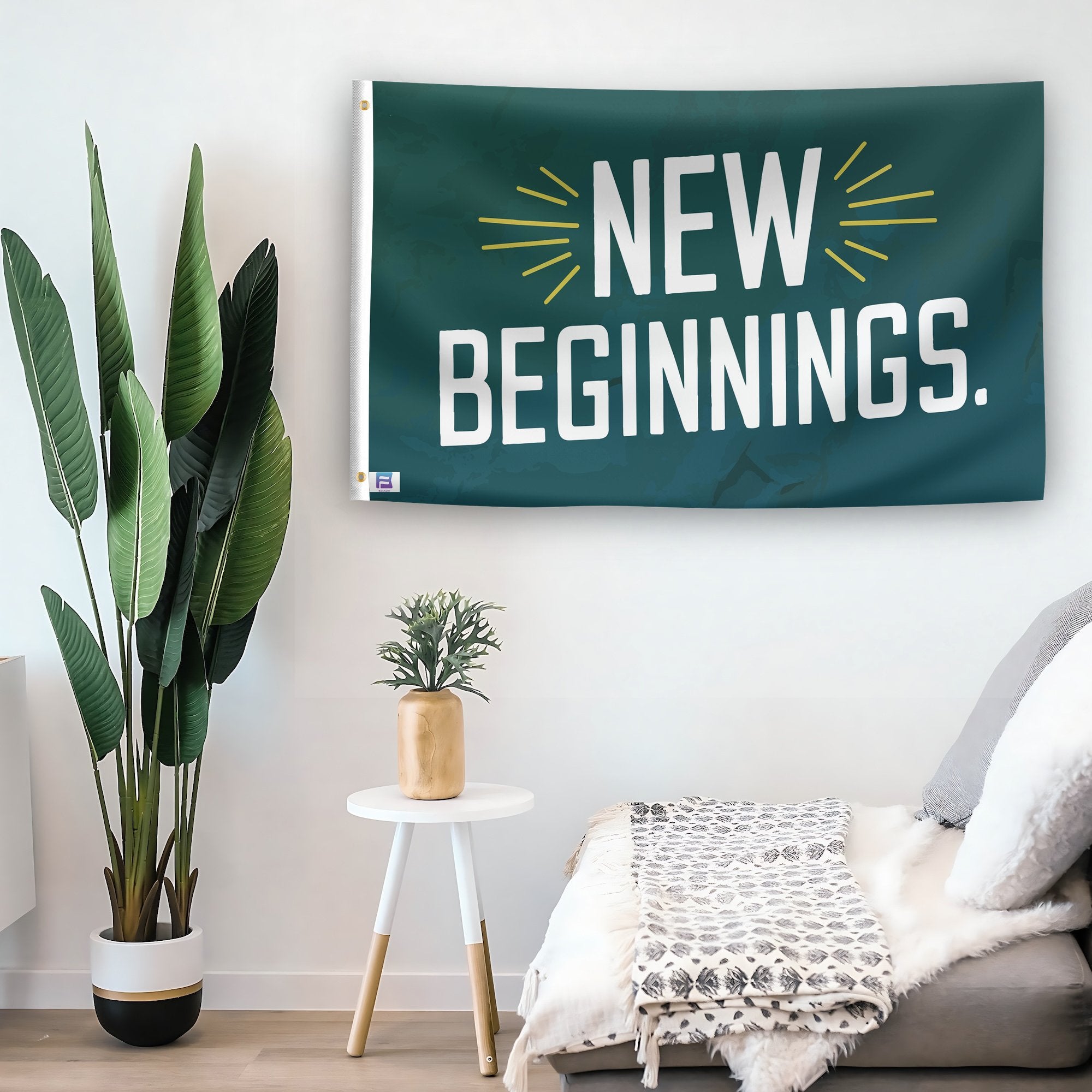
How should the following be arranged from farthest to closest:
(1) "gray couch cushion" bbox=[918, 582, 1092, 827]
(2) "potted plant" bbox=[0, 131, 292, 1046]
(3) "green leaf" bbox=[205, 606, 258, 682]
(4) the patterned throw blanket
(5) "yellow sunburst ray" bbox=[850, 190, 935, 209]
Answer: (5) "yellow sunburst ray" bbox=[850, 190, 935, 209], (3) "green leaf" bbox=[205, 606, 258, 682], (2) "potted plant" bbox=[0, 131, 292, 1046], (1) "gray couch cushion" bbox=[918, 582, 1092, 827], (4) the patterned throw blanket

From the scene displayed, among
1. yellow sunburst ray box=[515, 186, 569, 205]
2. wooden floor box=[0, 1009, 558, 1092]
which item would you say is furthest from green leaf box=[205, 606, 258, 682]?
yellow sunburst ray box=[515, 186, 569, 205]

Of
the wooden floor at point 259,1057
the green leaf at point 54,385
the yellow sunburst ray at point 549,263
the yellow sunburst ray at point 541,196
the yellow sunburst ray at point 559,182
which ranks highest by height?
the yellow sunburst ray at point 559,182

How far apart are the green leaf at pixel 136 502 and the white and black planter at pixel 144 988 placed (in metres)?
0.63

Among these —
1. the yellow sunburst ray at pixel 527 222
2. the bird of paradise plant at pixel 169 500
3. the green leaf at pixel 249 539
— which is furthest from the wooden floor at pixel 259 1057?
the yellow sunburst ray at pixel 527 222

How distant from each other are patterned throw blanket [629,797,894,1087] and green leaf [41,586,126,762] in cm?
103

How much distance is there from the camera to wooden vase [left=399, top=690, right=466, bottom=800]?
188 cm

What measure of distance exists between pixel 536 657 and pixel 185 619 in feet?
2.37

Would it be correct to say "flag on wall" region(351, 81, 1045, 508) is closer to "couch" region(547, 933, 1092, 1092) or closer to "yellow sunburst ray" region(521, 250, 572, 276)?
"yellow sunburst ray" region(521, 250, 572, 276)

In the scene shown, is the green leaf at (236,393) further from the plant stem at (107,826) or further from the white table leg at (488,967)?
the white table leg at (488,967)

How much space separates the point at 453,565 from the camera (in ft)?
7.53

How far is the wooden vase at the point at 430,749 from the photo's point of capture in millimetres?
1883

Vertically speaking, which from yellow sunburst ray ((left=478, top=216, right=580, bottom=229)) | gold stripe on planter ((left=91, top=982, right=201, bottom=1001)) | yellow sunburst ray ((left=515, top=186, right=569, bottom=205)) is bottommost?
gold stripe on planter ((left=91, top=982, right=201, bottom=1001))

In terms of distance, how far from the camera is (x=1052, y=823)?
130 centimetres

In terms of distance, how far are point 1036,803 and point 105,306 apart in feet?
5.91
